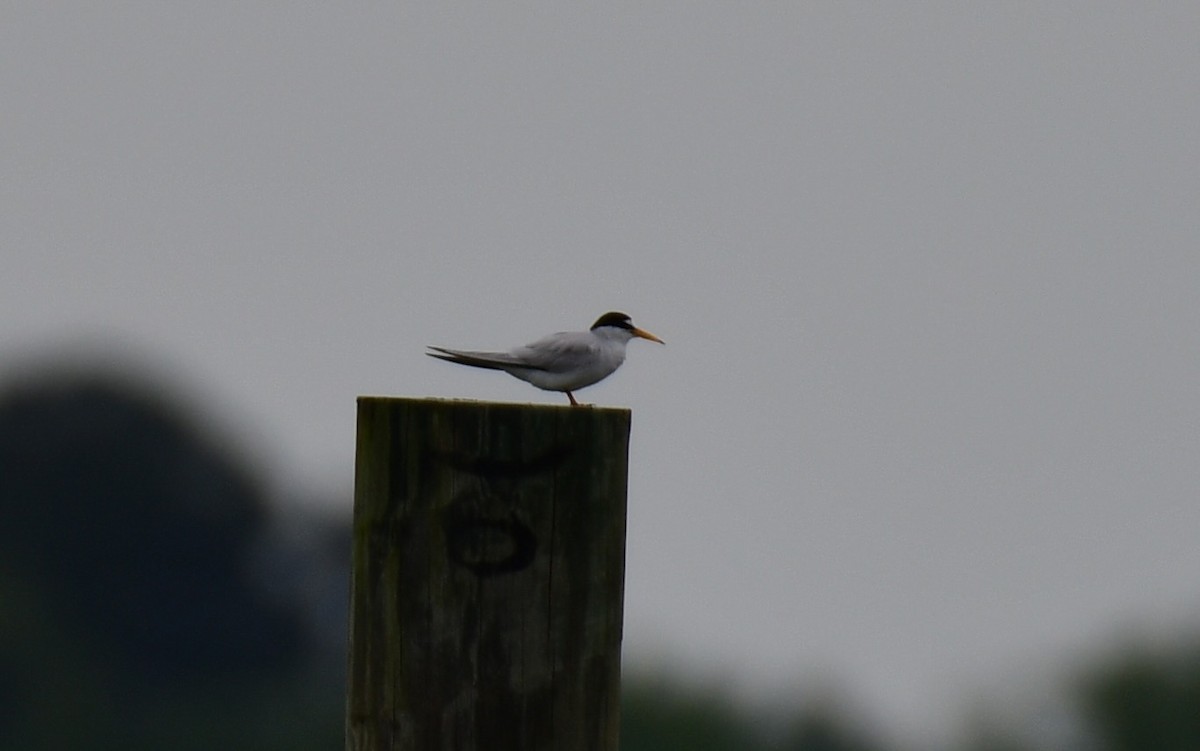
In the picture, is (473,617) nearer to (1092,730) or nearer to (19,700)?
(1092,730)

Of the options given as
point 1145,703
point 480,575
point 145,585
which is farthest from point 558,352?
point 145,585

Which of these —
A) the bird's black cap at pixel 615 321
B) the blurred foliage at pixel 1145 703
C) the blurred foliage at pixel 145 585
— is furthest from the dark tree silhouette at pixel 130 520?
the bird's black cap at pixel 615 321

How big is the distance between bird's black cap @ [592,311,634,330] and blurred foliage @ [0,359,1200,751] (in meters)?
41.2

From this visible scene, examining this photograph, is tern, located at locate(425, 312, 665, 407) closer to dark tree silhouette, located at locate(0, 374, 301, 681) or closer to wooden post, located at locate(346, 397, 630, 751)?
wooden post, located at locate(346, 397, 630, 751)

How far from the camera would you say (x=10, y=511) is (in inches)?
2813

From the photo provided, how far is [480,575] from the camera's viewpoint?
5578 millimetres

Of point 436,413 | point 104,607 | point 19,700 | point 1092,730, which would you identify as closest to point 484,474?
point 436,413

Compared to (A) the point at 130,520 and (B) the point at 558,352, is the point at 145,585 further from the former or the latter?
(B) the point at 558,352

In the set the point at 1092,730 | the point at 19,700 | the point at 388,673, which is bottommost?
the point at 19,700

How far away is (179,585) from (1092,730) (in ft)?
119

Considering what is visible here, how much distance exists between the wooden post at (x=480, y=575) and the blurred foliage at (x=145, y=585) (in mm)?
45208

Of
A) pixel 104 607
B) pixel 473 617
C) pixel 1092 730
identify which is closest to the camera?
pixel 473 617

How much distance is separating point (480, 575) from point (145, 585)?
64984mm

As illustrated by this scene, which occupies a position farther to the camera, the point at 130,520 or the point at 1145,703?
the point at 130,520
